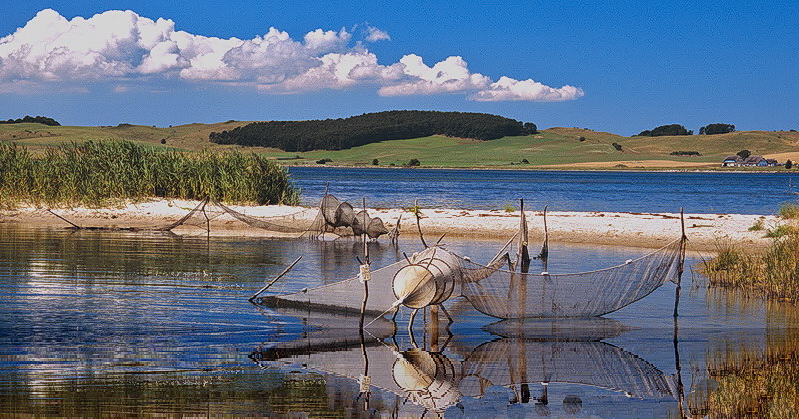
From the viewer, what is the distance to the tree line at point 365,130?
158750 millimetres

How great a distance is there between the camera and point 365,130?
175m

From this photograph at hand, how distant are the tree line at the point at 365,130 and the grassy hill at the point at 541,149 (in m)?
2.46

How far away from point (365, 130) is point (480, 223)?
5532 inches

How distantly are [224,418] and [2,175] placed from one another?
103ft

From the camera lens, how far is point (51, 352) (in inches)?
506

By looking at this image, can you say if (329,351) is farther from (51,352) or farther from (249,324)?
(51,352)

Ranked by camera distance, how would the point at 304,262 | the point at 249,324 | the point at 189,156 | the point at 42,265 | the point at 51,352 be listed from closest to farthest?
the point at 51,352, the point at 249,324, the point at 42,265, the point at 304,262, the point at 189,156

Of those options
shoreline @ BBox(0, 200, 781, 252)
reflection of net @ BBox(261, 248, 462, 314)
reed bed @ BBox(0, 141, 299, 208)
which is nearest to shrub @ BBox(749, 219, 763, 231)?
shoreline @ BBox(0, 200, 781, 252)

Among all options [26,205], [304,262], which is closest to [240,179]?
[26,205]

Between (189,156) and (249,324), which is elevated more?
(189,156)

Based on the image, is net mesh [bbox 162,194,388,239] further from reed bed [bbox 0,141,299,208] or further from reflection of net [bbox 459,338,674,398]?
reflection of net [bbox 459,338,674,398]

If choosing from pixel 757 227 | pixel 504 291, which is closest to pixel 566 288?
pixel 504 291

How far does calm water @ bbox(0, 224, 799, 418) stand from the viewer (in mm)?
10562

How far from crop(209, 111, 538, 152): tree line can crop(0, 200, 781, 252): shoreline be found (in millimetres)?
116393
